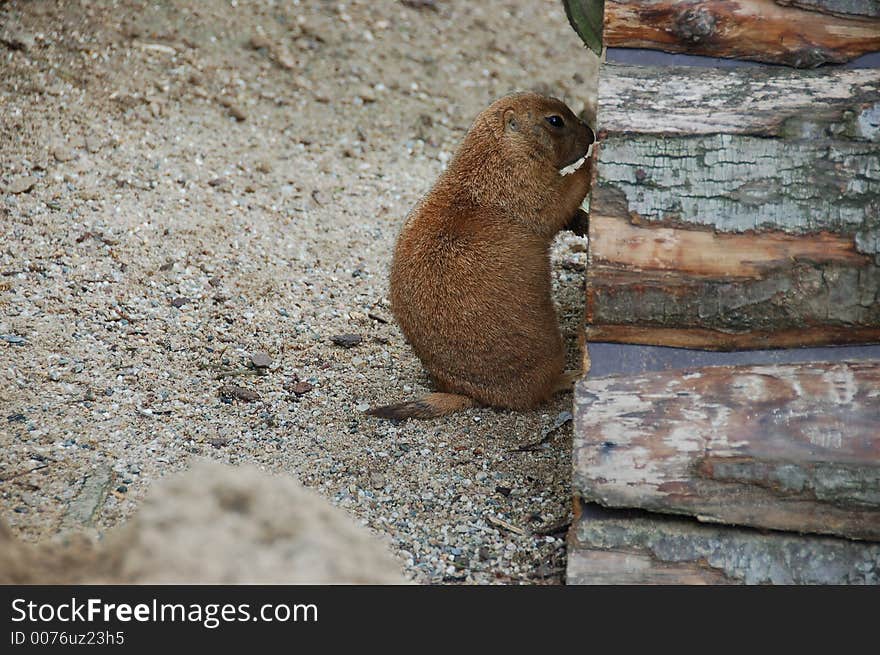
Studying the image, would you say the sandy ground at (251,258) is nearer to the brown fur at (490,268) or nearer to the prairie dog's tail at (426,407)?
the prairie dog's tail at (426,407)

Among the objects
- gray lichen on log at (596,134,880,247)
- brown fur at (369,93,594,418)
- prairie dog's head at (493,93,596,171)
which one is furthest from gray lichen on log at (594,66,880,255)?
prairie dog's head at (493,93,596,171)

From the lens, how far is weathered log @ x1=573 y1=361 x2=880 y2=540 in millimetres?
3502

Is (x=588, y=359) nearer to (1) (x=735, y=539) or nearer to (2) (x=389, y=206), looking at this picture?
→ (1) (x=735, y=539)

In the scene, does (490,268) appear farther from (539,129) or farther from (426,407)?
(539,129)

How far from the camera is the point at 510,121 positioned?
5.06 metres

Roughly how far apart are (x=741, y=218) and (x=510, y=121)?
5.49ft

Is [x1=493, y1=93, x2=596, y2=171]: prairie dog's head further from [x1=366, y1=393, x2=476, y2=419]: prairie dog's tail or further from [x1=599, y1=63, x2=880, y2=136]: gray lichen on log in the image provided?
[x1=366, y1=393, x2=476, y2=419]: prairie dog's tail

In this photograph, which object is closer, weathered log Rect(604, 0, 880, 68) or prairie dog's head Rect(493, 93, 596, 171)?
weathered log Rect(604, 0, 880, 68)

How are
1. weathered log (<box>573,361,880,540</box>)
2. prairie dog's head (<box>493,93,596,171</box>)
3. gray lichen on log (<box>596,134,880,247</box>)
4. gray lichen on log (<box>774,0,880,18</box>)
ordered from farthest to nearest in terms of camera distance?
1. prairie dog's head (<box>493,93,596,171</box>)
2. gray lichen on log (<box>774,0,880,18</box>)
3. gray lichen on log (<box>596,134,880,247</box>)
4. weathered log (<box>573,361,880,540</box>)

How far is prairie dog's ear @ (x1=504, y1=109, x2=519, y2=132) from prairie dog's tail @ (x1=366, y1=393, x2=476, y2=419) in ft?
4.40

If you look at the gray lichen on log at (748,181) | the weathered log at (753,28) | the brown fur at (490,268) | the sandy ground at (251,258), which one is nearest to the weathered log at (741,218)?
the gray lichen on log at (748,181)

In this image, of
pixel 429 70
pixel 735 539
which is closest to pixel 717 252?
pixel 735 539

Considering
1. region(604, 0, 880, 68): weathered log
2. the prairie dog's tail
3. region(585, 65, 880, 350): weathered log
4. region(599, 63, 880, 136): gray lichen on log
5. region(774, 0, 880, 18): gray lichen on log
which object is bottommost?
the prairie dog's tail

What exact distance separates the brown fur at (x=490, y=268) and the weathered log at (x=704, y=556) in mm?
1250
